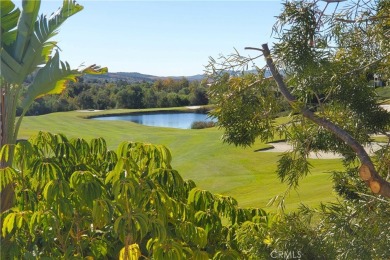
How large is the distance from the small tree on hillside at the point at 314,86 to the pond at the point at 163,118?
36983 mm

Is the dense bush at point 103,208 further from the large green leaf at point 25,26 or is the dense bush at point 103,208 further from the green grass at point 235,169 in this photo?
the large green leaf at point 25,26

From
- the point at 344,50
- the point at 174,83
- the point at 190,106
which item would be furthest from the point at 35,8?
the point at 174,83

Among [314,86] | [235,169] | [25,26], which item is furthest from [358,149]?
[235,169]

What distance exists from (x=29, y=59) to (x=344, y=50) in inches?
148

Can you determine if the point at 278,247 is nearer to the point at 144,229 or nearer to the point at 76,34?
the point at 144,229

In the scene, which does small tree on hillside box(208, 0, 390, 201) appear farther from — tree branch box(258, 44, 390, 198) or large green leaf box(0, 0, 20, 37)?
large green leaf box(0, 0, 20, 37)

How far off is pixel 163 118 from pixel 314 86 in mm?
43908

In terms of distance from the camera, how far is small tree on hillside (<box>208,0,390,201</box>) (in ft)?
7.02

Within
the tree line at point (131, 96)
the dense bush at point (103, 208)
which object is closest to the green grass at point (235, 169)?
the dense bush at point (103, 208)

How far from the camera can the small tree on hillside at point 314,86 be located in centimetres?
214

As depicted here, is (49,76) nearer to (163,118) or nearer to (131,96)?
(163,118)

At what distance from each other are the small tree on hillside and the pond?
121 feet

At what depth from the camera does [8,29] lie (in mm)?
5559

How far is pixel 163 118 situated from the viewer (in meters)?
46.2
